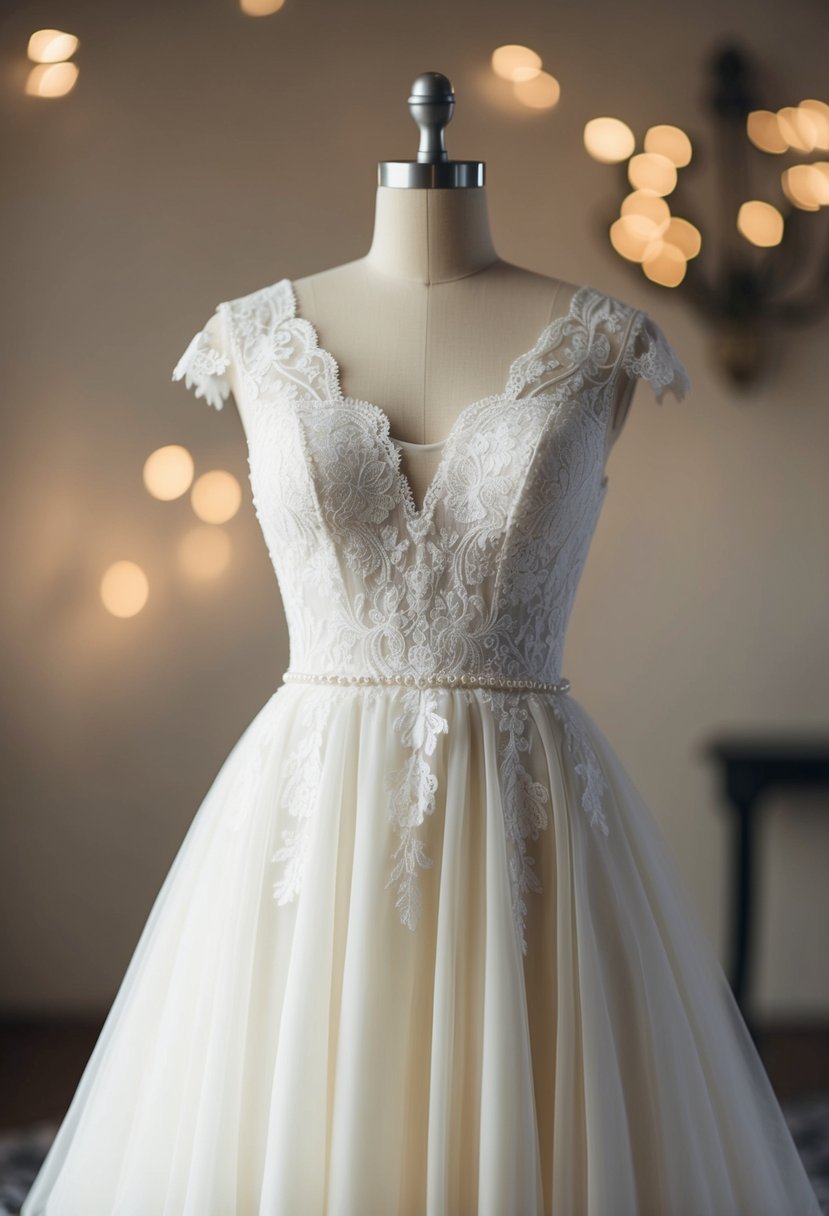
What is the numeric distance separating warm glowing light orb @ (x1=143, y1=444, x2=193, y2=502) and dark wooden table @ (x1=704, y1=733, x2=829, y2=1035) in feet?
4.62

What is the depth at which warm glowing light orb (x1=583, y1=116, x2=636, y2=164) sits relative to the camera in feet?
10.2

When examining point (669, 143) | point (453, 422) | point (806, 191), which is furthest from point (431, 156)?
point (806, 191)

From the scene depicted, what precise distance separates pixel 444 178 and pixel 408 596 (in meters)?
0.53

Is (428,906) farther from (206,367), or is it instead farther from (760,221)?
(760,221)

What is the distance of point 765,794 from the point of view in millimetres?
3254

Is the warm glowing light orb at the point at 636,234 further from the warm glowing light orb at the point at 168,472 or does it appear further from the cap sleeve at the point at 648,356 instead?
the cap sleeve at the point at 648,356

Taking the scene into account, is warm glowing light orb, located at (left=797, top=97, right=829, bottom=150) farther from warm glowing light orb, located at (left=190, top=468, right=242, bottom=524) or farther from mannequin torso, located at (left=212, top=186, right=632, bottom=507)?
mannequin torso, located at (left=212, top=186, right=632, bottom=507)

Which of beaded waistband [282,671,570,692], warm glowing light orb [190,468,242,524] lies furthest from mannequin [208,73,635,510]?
warm glowing light orb [190,468,242,524]

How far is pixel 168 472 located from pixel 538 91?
127cm

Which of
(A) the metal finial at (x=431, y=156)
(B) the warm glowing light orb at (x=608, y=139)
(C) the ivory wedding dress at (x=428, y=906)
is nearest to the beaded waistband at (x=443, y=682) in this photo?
(C) the ivory wedding dress at (x=428, y=906)

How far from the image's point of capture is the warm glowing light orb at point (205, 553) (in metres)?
3.15

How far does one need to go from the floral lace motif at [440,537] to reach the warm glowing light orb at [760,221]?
178 cm

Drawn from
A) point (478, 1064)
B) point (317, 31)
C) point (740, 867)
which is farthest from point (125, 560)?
point (478, 1064)

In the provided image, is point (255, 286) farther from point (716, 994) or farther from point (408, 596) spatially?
point (716, 994)
